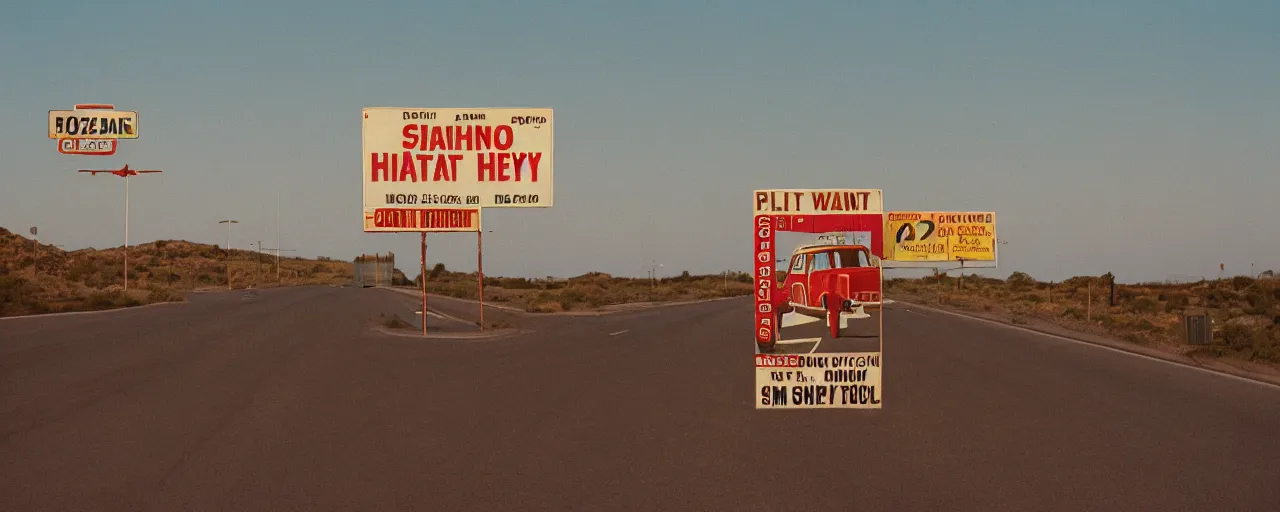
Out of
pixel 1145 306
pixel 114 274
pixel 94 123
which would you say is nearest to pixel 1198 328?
pixel 94 123

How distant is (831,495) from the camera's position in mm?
7309

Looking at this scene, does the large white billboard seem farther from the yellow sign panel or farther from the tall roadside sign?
the yellow sign panel

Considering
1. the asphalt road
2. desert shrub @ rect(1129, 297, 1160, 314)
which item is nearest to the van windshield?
the asphalt road

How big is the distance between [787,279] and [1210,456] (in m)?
4.38

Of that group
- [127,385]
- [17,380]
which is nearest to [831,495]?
[127,385]

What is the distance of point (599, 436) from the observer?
10.1 m

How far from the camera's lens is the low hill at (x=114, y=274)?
4278 centimetres

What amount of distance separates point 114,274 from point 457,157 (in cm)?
9170

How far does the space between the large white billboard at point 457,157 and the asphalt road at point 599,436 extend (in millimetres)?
6937

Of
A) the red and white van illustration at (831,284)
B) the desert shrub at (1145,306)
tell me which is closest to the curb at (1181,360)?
the red and white van illustration at (831,284)

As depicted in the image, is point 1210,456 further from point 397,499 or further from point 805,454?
point 397,499

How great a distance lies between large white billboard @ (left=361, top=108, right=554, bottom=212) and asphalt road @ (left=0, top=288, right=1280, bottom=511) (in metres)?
Answer: 6.94

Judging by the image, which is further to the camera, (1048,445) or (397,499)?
(1048,445)

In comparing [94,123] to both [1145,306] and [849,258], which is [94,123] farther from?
[1145,306]
